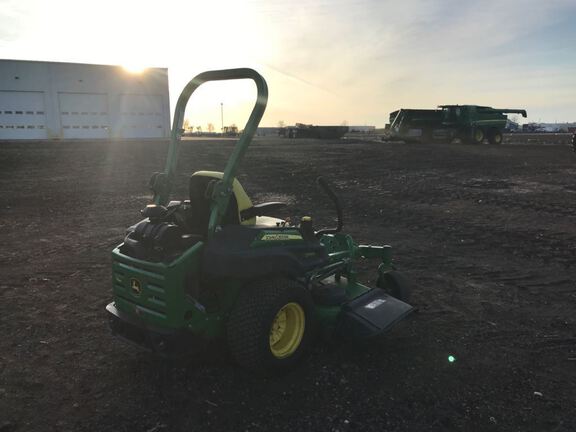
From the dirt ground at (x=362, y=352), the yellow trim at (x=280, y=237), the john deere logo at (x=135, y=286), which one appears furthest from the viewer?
the yellow trim at (x=280, y=237)

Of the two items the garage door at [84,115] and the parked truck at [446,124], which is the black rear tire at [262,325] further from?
the garage door at [84,115]

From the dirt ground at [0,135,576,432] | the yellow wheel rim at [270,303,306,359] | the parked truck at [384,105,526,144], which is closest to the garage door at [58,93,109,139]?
the parked truck at [384,105,526,144]

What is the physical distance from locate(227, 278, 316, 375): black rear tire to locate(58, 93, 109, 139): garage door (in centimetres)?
4459

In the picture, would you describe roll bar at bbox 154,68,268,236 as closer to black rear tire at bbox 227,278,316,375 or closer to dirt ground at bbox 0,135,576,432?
black rear tire at bbox 227,278,316,375

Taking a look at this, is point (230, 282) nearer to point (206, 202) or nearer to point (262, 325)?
point (262, 325)

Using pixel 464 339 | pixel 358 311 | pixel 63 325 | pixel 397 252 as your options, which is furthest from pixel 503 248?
pixel 63 325

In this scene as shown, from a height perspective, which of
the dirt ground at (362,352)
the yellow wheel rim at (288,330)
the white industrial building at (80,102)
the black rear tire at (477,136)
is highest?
the white industrial building at (80,102)

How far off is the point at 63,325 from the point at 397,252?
4.26 m

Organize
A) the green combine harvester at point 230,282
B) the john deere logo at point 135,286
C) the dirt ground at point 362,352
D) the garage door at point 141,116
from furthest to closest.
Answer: the garage door at point 141,116
the john deere logo at point 135,286
the green combine harvester at point 230,282
the dirt ground at point 362,352

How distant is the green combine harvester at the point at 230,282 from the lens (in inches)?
120

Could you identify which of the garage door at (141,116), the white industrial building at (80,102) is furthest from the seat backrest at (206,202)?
the garage door at (141,116)

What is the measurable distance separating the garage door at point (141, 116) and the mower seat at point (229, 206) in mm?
44365

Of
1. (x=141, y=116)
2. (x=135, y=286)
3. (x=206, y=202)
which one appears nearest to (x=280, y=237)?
(x=206, y=202)

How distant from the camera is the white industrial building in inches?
1608
